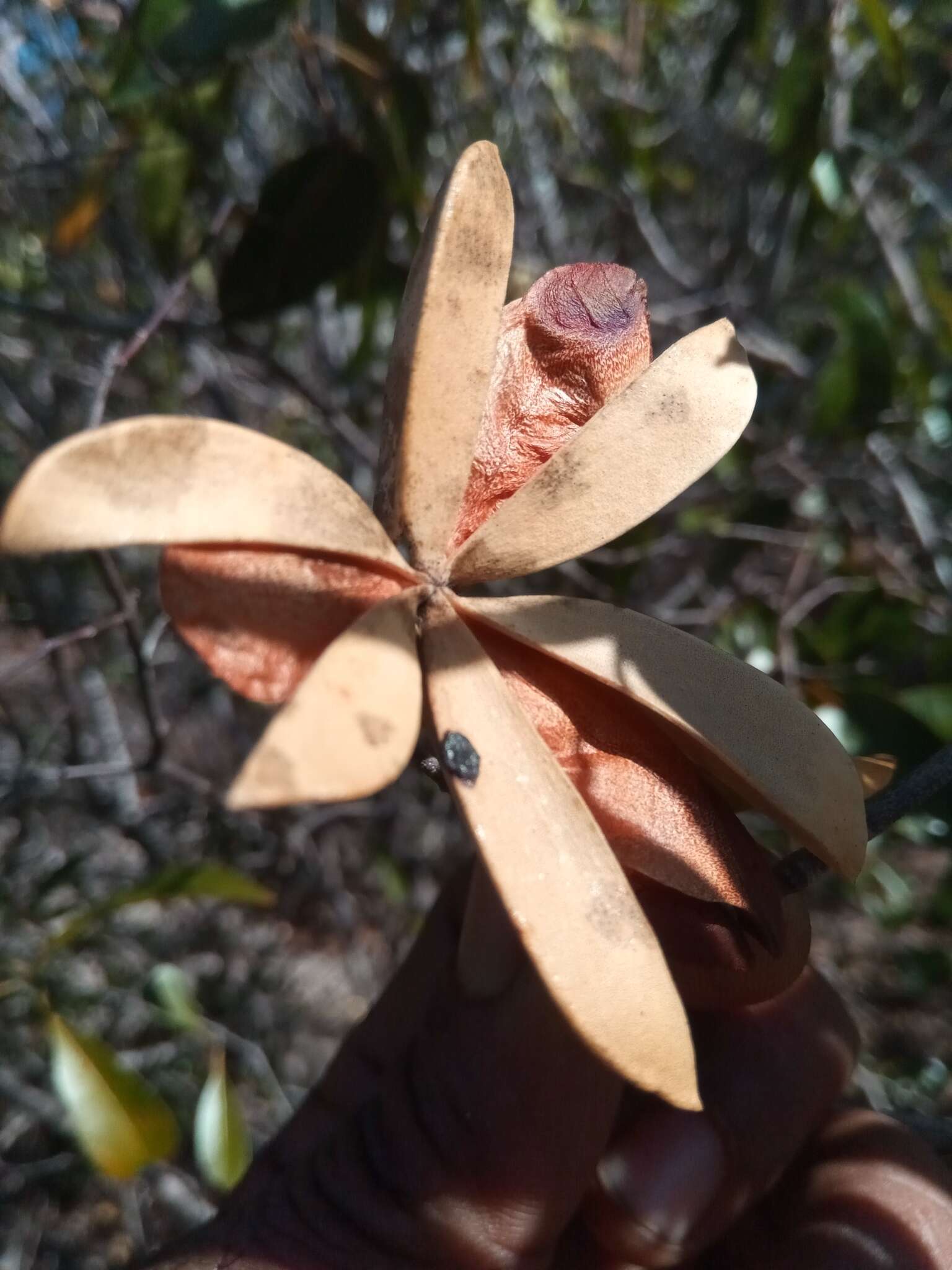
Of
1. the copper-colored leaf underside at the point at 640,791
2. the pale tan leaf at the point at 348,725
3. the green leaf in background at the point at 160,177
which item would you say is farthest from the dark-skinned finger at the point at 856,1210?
the green leaf in background at the point at 160,177

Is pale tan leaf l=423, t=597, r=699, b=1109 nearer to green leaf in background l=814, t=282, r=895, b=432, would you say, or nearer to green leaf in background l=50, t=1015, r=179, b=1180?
green leaf in background l=50, t=1015, r=179, b=1180

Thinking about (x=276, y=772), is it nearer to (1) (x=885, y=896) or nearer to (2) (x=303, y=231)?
(2) (x=303, y=231)

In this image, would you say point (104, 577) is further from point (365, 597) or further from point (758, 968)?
point (758, 968)

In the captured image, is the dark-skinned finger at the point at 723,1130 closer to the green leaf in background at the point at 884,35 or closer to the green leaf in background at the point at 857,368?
the green leaf in background at the point at 857,368

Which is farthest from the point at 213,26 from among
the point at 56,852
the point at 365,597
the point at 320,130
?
the point at 56,852

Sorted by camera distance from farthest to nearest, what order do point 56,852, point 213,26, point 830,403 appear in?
point 56,852
point 830,403
point 213,26

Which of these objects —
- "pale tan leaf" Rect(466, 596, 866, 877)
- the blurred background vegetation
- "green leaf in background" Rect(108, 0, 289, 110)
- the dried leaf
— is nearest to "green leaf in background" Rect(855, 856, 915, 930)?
the blurred background vegetation
